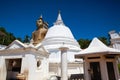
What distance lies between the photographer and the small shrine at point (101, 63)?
383 inches

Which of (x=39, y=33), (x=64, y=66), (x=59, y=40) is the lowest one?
(x=64, y=66)

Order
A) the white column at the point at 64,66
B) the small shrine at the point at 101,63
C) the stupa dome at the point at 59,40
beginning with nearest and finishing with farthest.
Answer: the small shrine at the point at 101,63
the white column at the point at 64,66
the stupa dome at the point at 59,40

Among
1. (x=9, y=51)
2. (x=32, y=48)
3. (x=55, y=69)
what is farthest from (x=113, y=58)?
(x=9, y=51)

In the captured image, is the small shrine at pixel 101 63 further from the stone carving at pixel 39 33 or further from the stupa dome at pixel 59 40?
the stone carving at pixel 39 33

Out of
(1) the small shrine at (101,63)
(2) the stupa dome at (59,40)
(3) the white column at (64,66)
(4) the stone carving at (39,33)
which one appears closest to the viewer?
(1) the small shrine at (101,63)

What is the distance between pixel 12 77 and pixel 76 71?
27.9 feet

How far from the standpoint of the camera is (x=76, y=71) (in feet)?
57.6

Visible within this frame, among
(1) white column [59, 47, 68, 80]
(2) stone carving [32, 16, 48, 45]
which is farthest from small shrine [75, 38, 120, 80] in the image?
(2) stone carving [32, 16, 48, 45]

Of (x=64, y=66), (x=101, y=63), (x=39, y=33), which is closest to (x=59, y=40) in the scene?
(x=39, y=33)

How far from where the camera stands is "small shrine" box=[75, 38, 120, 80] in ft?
31.9

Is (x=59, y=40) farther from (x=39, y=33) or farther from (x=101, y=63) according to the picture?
(x=101, y=63)

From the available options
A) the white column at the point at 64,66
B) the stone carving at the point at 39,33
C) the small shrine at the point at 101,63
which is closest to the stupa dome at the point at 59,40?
the stone carving at the point at 39,33

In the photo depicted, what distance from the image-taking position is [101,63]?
992cm

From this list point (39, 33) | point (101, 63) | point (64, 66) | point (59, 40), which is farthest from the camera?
point (39, 33)
